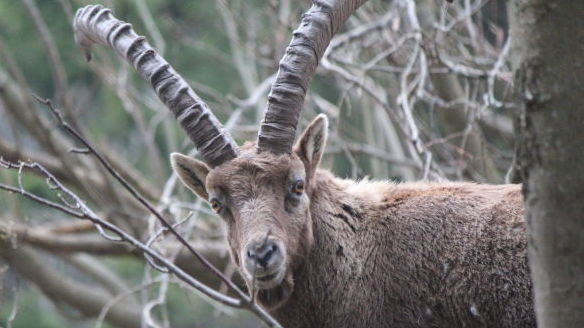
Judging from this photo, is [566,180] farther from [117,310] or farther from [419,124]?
[117,310]

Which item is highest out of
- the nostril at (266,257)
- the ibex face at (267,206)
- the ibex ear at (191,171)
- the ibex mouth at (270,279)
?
the ibex ear at (191,171)

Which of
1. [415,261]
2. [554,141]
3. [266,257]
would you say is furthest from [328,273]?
[554,141]

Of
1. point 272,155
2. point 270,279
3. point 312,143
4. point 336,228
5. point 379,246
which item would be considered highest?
point 312,143

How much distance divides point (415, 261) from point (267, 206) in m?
1.11

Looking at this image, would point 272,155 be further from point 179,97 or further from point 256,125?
point 256,125

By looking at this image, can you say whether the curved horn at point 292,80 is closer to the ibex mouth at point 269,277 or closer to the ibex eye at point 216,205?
the ibex eye at point 216,205

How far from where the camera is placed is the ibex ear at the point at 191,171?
20.5 ft

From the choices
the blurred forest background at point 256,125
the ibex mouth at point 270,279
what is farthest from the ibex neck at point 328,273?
the blurred forest background at point 256,125

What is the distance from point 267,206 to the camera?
554cm

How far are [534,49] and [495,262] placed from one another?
2503mm

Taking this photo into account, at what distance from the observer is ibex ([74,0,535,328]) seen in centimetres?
547

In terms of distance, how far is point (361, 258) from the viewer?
5.94 metres

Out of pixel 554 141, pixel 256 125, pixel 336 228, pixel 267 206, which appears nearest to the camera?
pixel 554 141

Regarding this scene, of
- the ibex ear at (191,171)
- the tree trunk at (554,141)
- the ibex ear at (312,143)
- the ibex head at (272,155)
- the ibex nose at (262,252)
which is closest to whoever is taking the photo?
the tree trunk at (554,141)
